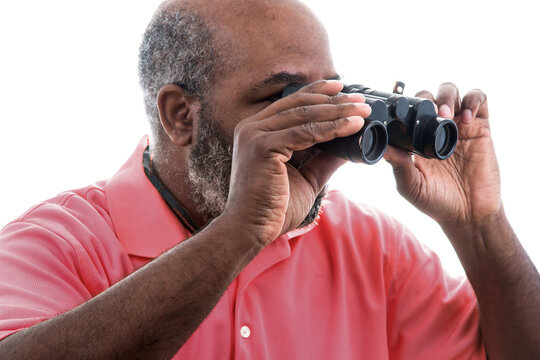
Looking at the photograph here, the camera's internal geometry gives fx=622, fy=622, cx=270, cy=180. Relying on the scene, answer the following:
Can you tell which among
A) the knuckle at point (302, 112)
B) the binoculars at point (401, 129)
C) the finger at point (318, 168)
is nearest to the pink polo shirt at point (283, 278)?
the finger at point (318, 168)

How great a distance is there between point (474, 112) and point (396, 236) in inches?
14.6

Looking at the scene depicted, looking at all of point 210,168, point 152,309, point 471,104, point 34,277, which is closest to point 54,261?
point 34,277

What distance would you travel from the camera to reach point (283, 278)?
1.47 meters

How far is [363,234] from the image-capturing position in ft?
5.30

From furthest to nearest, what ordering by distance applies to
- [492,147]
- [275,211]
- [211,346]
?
[492,147], [211,346], [275,211]

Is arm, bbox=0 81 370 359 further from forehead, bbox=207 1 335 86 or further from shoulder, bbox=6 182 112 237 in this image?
Answer: shoulder, bbox=6 182 112 237

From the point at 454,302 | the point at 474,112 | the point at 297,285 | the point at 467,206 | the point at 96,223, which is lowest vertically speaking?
the point at 454,302

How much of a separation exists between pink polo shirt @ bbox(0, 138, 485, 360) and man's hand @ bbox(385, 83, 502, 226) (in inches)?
7.2

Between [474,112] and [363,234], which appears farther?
[363,234]

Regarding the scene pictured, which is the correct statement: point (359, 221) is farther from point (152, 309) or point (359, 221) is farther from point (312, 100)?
point (152, 309)

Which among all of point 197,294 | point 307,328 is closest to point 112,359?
point 197,294

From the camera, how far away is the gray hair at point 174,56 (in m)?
1.45

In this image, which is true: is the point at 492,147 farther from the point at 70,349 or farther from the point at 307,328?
the point at 70,349

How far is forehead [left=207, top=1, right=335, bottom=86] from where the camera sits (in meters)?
1.37
